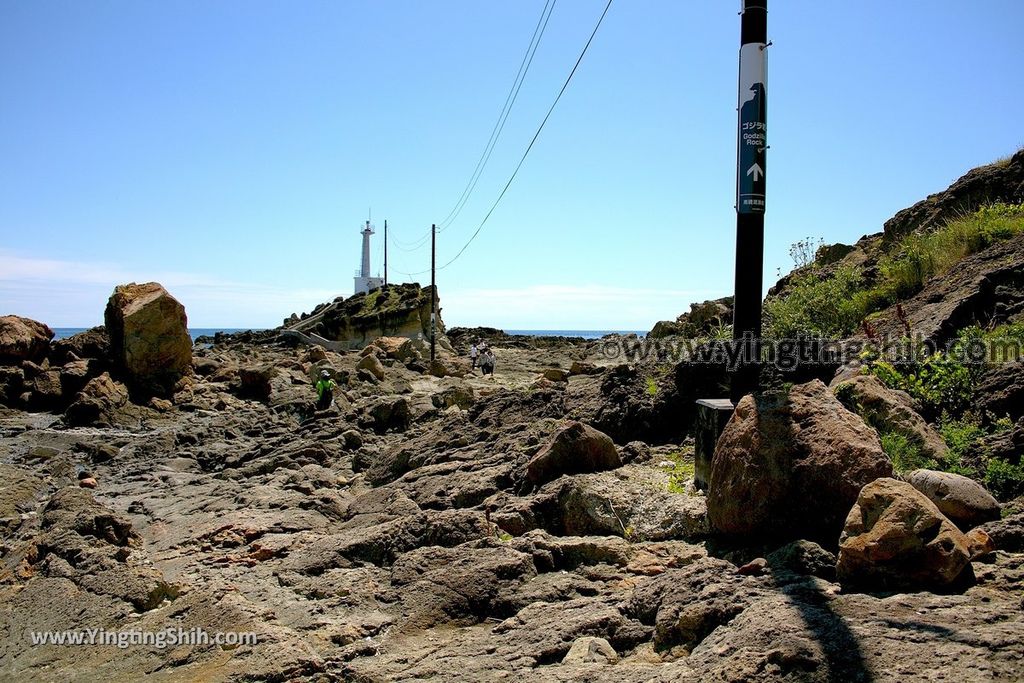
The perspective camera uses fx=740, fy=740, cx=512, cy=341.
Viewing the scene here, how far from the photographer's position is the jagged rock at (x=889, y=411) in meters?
6.05

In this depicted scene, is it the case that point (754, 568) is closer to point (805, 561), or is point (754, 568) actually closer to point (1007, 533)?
point (805, 561)

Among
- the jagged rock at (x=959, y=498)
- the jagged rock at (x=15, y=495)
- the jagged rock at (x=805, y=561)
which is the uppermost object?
the jagged rock at (x=959, y=498)

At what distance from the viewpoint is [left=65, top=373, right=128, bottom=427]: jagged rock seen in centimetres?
1903

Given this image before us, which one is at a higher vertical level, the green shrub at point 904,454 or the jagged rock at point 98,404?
the green shrub at point 904,454

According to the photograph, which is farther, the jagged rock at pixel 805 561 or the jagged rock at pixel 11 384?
the jagged rock at pixel 11 384

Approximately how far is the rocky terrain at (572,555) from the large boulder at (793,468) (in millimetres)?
16

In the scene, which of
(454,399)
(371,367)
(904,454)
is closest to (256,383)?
(371,367)

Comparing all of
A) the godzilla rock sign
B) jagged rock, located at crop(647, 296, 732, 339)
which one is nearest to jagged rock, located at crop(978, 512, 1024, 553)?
the godzilla rock sign

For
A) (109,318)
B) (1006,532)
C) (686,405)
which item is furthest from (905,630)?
(109,318)

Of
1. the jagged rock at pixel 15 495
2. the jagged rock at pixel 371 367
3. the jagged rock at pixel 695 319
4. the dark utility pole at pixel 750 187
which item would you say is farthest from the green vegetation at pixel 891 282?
the jagged rock at pixel 371 367

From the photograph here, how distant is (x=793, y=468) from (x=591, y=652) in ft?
6.12

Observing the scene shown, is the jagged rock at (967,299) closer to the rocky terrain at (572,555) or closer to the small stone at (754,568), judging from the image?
the rocky terrain at (572,555)

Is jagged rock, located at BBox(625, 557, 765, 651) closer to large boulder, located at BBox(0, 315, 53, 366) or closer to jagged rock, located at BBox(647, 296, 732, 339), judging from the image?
jagged rock, located at BBox(647, 296, 732, 339)

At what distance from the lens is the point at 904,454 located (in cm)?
591
